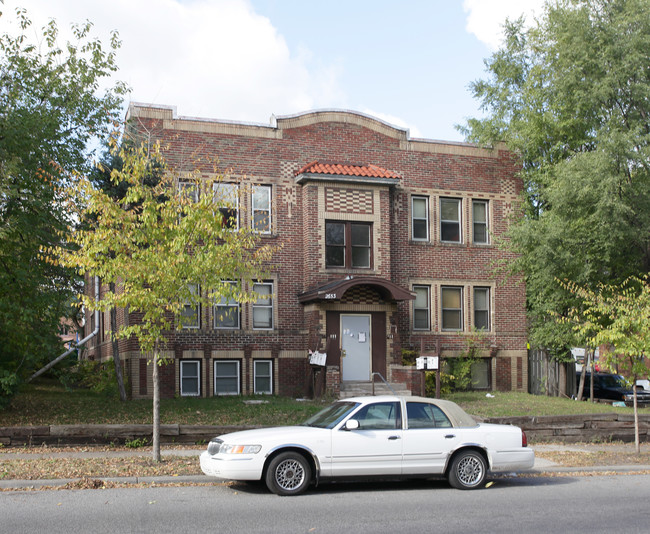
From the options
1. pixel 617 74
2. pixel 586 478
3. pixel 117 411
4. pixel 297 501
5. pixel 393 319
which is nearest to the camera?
pixel 297 501

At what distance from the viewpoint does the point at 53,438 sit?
14.9m

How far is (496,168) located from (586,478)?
1501cm

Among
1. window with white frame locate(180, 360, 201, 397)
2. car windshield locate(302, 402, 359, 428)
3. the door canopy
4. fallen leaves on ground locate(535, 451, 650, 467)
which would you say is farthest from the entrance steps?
car windshield locate(302, 402, 359, 428)

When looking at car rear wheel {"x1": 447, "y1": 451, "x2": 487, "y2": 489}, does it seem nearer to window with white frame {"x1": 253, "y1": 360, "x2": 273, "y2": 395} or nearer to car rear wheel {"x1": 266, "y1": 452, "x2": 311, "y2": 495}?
car rear wheel {"x1": 266, "y1": 452, "x2": 311, "y2": 495}

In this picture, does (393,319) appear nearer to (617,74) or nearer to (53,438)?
(617,74)

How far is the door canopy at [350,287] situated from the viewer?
21.9 metres

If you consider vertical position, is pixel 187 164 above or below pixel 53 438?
above

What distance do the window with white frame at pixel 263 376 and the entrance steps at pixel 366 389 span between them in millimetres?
2348

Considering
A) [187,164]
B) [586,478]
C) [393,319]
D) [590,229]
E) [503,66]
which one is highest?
[503,66]

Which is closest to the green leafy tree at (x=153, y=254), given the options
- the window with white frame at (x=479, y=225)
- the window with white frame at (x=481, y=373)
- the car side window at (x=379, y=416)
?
the car side window at (x=379, y=416)

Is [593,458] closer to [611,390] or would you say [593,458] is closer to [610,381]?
[611,390]

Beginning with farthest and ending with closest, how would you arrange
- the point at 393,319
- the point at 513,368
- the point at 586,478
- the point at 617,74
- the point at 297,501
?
the point at 513,368, the point at 393,319, the point at 617,74, the point at 586,478, the point at 297,501

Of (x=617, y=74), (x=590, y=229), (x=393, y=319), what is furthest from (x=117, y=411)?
(x=617, y=74)

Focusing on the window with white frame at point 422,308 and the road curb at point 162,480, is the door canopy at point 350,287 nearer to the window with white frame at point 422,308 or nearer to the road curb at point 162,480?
the window with white frame at point 422,308
